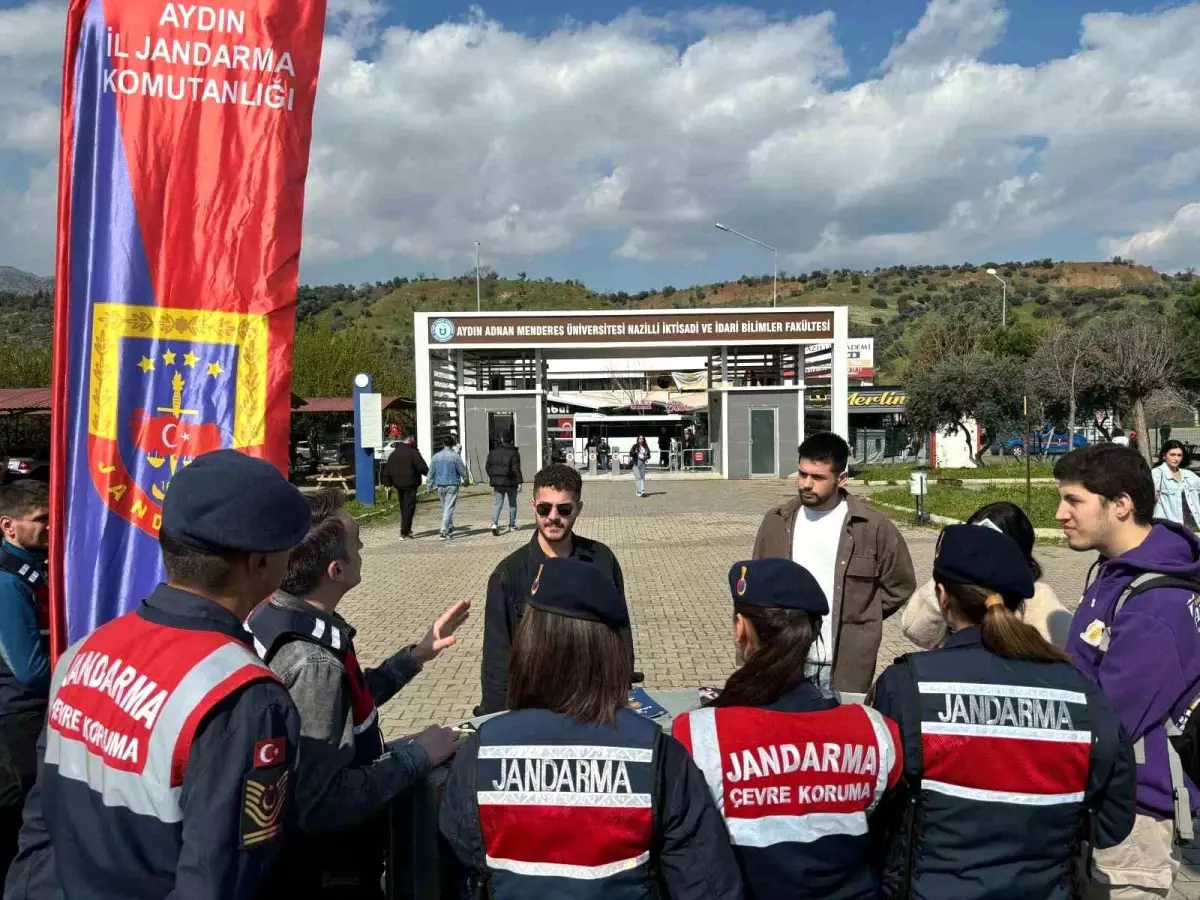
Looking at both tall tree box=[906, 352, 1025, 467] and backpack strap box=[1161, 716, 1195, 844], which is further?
tall tree box=[906, 352, 1025, 467]

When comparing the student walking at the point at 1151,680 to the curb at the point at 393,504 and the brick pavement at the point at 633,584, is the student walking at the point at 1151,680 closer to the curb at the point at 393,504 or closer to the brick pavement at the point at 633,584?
the brick pavement at the point at 633,584

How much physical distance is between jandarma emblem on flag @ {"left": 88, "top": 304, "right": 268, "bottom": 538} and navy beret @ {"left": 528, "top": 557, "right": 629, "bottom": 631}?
41.6 inches

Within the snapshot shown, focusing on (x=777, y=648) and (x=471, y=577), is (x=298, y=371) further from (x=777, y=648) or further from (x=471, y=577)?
(x=777, y=648)

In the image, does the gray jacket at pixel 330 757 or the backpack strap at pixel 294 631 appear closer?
the gray jacket at pixel 330 757

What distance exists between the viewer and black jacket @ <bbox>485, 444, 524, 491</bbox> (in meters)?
15.6

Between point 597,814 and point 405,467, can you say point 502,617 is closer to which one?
point 597,814

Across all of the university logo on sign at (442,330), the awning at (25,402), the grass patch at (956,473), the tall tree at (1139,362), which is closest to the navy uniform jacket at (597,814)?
the awning at (25,402)

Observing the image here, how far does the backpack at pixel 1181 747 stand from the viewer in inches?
97.0

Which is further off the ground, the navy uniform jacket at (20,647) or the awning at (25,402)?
the awning at (25,402)

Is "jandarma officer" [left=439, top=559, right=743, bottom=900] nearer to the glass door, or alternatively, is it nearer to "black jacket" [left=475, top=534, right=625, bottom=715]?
"black jacket" [left=475, top=534, right=625, bottom=715]

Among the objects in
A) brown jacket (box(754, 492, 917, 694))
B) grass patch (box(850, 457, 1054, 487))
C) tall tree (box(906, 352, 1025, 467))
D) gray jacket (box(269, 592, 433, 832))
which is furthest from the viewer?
tall tree (box(906, 352, 1025, 467))

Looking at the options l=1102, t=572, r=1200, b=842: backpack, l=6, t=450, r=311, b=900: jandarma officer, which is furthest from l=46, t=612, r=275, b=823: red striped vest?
l=1102, t=572, r=1200, b=842: backpack

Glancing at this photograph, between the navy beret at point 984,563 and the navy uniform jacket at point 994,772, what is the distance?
207mm

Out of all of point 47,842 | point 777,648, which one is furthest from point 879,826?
point 47,842
